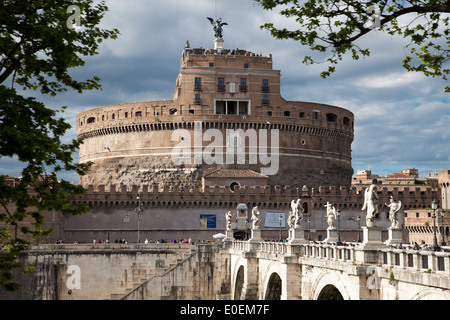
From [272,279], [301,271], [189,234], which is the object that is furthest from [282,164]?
[301,271]

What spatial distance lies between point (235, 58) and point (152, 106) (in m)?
11.6

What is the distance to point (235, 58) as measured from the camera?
254 ft

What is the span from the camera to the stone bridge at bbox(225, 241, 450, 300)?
52.8 feet

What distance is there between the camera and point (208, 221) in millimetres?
66625

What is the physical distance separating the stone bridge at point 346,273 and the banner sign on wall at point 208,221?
26697 mm

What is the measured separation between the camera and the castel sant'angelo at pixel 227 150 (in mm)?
67625

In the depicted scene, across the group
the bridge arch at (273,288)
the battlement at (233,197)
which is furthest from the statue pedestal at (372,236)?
the battlement at (233,197)

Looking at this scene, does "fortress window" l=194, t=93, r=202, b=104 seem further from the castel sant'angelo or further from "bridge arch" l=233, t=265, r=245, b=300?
"bridge arch" l=233, t=265, r=245, b=300

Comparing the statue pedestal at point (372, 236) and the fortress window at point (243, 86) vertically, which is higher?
the fortress window at point (243, 86)

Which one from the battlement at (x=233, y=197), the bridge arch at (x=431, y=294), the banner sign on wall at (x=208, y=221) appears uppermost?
the battlement at (x=233, y=197)

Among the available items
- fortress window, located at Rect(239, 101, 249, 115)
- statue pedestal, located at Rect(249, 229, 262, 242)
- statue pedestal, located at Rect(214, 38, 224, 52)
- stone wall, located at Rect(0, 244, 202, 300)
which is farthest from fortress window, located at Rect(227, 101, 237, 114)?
statue pedestal, located at Rect(249, 229, 262, 242)

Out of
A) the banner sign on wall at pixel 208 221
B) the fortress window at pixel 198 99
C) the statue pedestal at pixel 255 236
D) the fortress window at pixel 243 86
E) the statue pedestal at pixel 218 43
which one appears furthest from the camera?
the statue pedestal at pixel 218 43

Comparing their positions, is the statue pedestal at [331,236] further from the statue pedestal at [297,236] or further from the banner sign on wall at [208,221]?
the banner sign on wall at [208,221]
